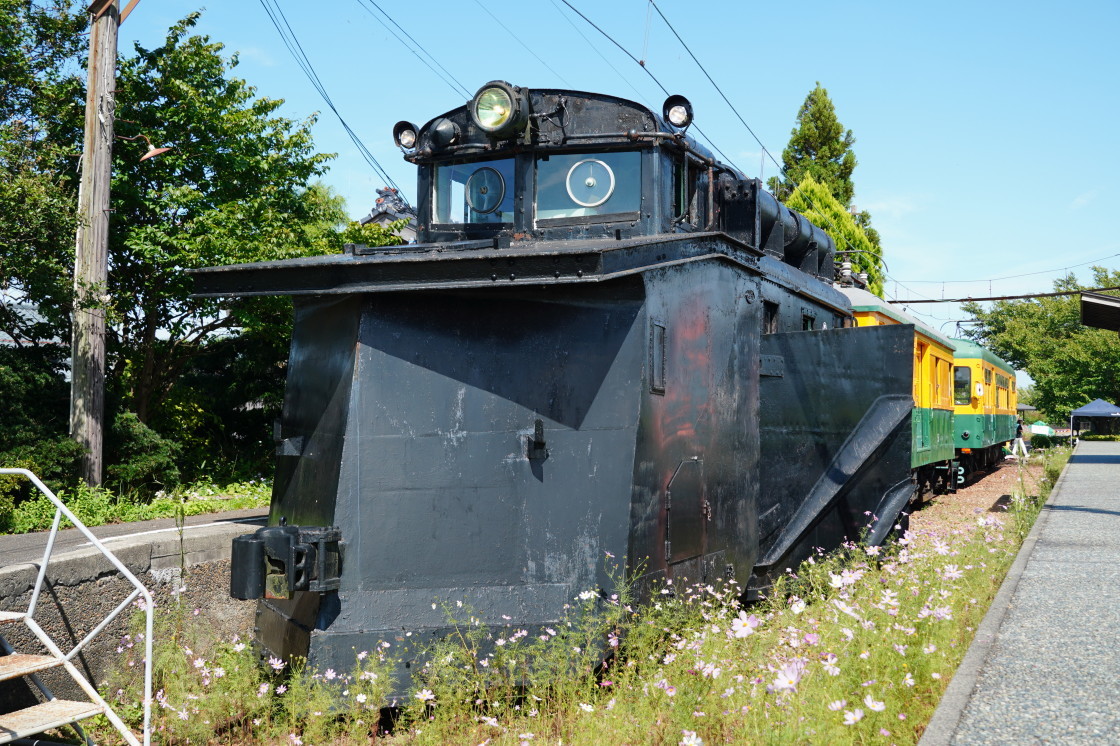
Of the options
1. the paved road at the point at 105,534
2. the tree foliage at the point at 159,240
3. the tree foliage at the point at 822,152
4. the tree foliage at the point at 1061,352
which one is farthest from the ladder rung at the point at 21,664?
the tree foliage at the point at 1061,352

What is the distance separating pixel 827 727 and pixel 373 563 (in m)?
2.68

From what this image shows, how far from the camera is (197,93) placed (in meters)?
14.9

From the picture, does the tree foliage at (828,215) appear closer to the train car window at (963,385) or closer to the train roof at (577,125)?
the train car window at (963,385)

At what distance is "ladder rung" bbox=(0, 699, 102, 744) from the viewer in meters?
4.47

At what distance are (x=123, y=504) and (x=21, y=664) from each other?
298 inches

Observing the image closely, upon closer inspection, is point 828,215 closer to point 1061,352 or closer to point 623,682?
point 1061,352

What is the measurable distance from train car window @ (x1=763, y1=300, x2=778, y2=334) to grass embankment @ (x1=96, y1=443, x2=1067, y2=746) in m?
2.22

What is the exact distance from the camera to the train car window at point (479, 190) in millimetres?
6887

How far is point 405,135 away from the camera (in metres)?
7.32

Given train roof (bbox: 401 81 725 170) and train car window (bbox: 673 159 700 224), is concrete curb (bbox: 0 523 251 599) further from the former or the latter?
train car window (bbox: 673 159 700 224)

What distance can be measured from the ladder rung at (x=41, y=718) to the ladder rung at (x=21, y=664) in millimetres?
202

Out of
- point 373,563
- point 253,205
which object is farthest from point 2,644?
point 253,205

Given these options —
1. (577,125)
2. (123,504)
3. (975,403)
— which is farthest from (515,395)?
(975,403)

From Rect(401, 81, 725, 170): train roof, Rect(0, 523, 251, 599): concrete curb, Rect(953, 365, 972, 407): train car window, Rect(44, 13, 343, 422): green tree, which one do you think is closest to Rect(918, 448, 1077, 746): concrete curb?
Rect(401, 81, 725, 170): train roof
